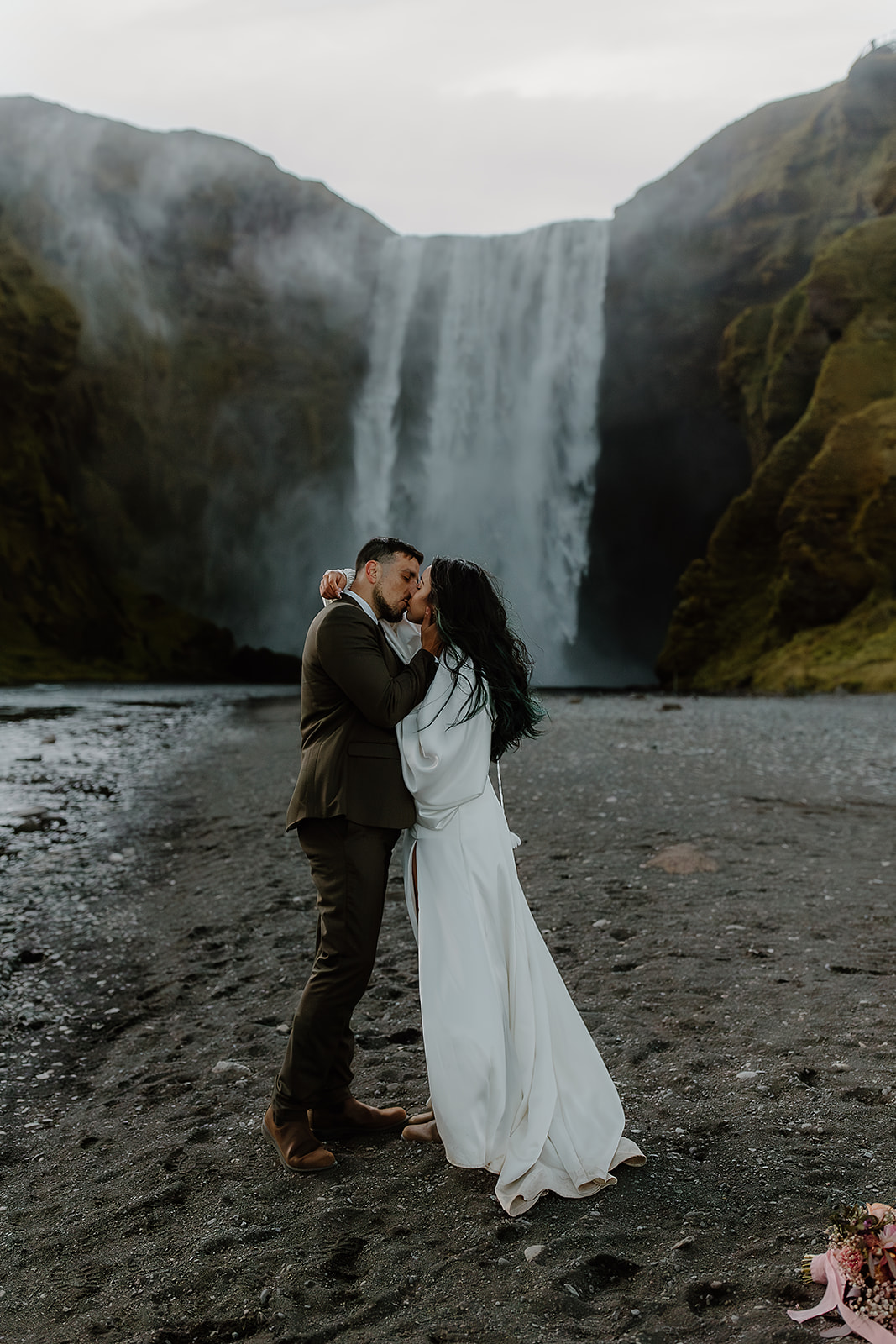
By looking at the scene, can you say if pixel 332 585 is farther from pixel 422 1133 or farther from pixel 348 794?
pixel 422 1133

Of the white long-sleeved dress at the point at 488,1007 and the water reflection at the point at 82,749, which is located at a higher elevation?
the white long-sleeved dress at the point at 488,1007

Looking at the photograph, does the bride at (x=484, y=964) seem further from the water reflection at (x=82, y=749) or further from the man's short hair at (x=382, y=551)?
the water reflection at (x=82, y=749)

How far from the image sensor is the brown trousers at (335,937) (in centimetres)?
339

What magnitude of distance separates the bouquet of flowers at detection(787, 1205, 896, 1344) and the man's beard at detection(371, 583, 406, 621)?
88.1 inches

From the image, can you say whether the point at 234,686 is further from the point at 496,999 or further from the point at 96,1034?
the point at 496,999

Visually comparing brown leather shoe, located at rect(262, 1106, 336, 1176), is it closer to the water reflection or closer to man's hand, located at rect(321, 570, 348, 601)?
man's hand, located at rect(321, 570, 348, 601)

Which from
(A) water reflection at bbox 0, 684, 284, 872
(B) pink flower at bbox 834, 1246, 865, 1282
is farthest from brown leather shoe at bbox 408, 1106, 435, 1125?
(A) water reflection at bbox 0, 684, 284, 872

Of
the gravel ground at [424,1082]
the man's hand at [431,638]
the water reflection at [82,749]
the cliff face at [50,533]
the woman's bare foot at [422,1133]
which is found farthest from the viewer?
the cliff face at [50,533]

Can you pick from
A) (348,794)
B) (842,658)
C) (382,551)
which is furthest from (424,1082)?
(842,658)

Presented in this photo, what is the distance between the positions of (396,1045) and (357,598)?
96.5 inches

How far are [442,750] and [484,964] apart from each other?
2.40ft

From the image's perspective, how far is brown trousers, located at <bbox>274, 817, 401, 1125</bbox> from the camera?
3391 mm

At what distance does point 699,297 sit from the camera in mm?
39125

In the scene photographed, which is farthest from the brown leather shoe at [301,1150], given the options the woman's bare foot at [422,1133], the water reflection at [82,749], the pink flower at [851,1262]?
the water reflection at [82,749]
